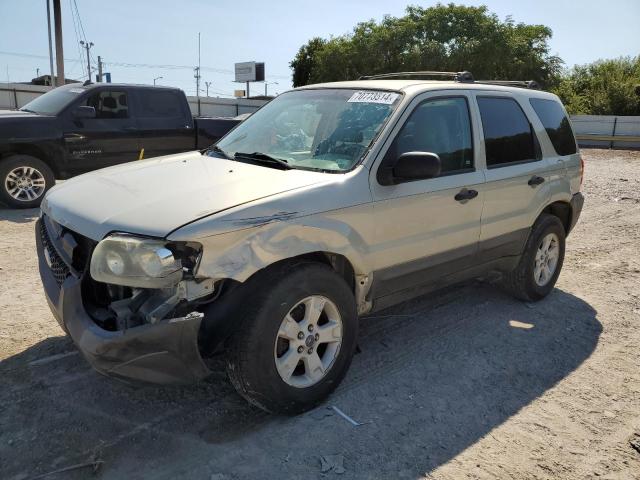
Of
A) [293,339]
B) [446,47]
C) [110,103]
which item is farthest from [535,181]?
[446,47]

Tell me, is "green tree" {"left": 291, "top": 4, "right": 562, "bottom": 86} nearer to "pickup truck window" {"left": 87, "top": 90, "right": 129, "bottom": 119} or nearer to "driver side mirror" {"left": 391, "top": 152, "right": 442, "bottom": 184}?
"pickup truck window" {"left": 87, "top": 90, "right": 129, "bottom": 119}

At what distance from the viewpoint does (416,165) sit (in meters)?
3.24

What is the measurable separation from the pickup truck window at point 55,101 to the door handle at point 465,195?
23.2 feet

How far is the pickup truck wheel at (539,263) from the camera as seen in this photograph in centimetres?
484

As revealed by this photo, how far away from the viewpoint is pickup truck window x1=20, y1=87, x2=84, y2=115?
8.60 meters

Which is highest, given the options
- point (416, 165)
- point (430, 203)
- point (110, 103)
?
point (110, 103)

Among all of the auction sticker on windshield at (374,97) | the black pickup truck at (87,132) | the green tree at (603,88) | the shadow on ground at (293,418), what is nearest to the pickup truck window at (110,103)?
the black pickup truck at (87,132)

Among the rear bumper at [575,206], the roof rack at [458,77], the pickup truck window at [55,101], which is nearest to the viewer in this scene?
the roof rack at [458,77]

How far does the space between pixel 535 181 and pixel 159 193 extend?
Answer: 10.3ft

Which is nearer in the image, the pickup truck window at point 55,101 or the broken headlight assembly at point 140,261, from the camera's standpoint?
the broken headlight assembly at point 140,261

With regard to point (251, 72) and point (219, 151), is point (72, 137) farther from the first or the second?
point (251, 72)

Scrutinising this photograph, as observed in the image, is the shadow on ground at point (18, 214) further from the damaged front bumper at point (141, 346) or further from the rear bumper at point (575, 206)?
the rear bumper at point (575, 206)

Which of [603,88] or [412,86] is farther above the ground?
[603,88]

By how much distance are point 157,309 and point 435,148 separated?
2.19m
